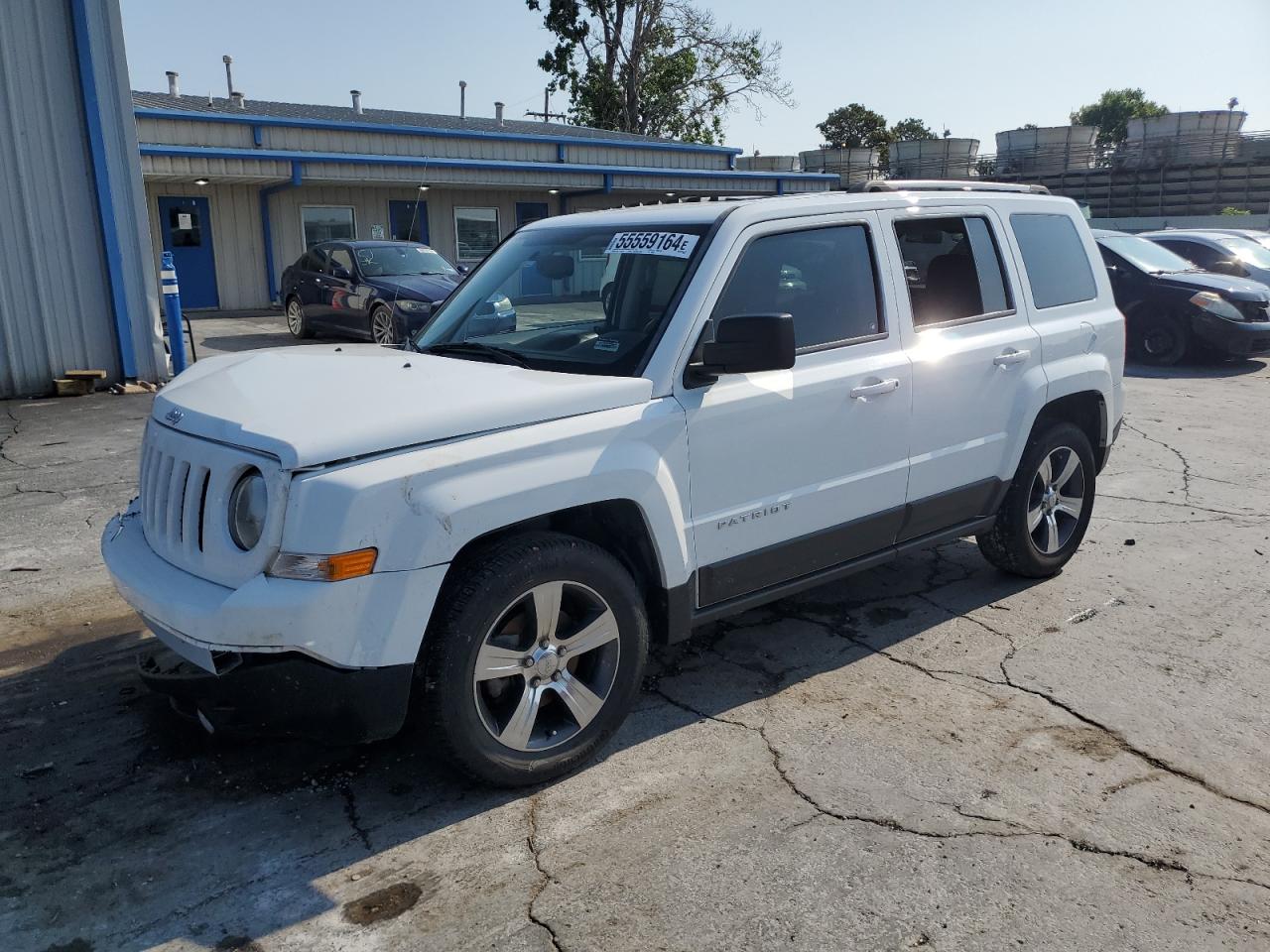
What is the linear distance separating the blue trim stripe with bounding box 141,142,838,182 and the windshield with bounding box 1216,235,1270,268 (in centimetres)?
1243

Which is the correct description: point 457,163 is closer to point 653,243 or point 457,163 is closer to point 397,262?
point 397,262

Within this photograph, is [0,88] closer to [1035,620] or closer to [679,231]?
[679,231]

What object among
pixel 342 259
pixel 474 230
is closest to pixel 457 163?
pixel 474 230

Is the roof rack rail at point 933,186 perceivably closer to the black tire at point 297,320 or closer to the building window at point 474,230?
the black tire at point 297,320

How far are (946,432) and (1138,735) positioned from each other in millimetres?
1459

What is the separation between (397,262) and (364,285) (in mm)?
677

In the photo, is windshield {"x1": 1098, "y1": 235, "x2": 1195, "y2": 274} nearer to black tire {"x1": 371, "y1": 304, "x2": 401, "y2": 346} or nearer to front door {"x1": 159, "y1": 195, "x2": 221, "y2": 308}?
black tire {"x1": 371, "y1": 304, "x2": 401, "y2": 346}

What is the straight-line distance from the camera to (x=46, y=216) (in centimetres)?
1034

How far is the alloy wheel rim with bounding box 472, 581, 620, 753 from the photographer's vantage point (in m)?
3.23

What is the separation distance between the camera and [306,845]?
3080 millimetres

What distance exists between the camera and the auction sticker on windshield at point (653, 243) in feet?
12.6

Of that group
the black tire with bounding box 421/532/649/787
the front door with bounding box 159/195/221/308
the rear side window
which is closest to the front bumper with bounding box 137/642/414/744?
the black tire with bounding box 421/532/649/787

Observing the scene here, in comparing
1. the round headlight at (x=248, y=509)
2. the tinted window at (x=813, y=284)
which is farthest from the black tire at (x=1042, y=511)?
the round headlight at (x=248, y=509)

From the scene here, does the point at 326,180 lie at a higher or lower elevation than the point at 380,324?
higher
